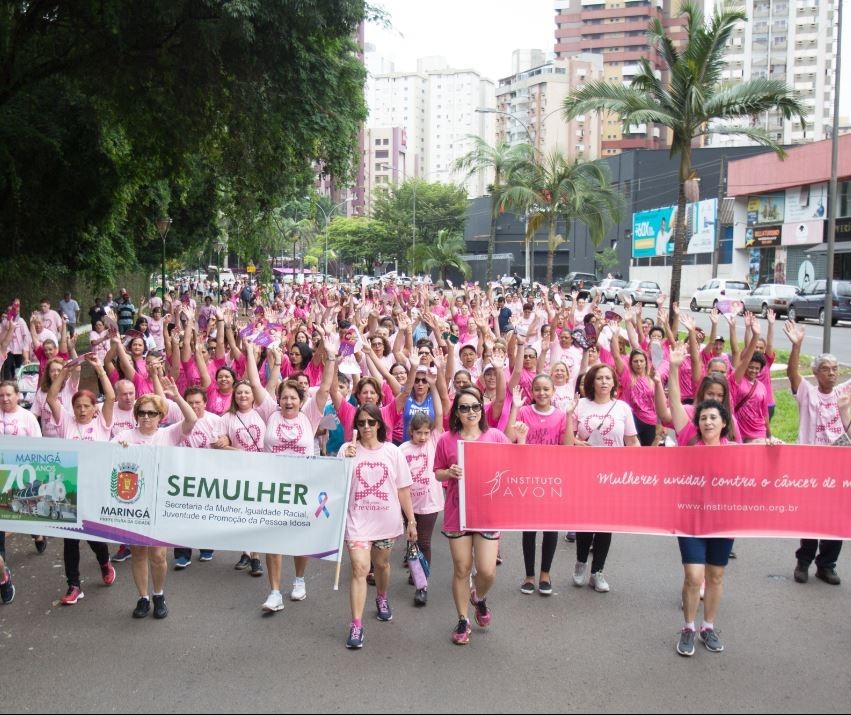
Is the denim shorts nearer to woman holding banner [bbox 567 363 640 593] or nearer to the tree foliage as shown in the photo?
woman holding banner [bbox 567 363 640 593]

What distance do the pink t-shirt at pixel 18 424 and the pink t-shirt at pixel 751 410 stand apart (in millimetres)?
5730

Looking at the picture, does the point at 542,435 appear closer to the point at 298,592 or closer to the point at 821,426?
the point at 298,592

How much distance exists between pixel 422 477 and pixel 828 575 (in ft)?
10.6

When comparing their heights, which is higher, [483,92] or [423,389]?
[483,92]

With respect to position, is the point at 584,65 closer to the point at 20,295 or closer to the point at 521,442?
the point at 20,295

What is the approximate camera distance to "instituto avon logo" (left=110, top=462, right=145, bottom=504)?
614cm

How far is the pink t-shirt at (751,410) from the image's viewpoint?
7.73m

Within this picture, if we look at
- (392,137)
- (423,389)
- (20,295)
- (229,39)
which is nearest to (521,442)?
(423,389)

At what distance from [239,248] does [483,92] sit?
182 meters

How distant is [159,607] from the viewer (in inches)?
239

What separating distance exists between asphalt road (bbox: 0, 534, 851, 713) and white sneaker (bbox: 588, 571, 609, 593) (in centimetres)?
7

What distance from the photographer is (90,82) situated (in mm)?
13328


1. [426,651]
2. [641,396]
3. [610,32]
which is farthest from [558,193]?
[610,32]

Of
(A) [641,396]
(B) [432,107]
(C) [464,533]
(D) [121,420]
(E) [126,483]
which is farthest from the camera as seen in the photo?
(B) [432,107]
